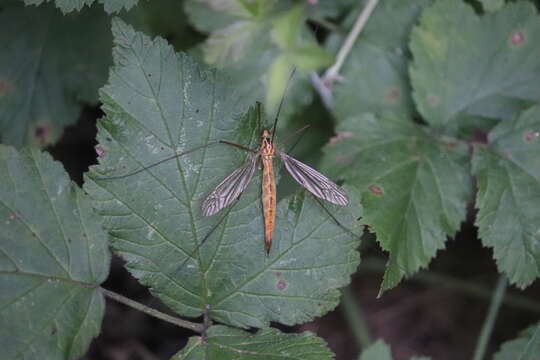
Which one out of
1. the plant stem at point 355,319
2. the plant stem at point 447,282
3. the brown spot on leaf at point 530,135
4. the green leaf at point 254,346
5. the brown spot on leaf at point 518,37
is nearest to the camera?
the green leaf at point 254,346

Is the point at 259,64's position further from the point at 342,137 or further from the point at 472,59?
the point at 472,59

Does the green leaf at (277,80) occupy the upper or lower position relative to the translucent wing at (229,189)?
upper

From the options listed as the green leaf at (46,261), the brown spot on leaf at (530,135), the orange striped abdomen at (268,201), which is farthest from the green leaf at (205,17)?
the brown spot on leaf at (530,135)

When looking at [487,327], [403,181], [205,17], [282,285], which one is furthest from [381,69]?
[282,285]

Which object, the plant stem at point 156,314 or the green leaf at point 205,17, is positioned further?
the green leaf at point 205,17

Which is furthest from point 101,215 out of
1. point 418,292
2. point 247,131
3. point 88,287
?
point 418,292

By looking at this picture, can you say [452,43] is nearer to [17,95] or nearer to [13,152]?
[13,152]

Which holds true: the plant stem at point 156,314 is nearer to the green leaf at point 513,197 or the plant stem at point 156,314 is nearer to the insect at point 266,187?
the insect at point 266,187
